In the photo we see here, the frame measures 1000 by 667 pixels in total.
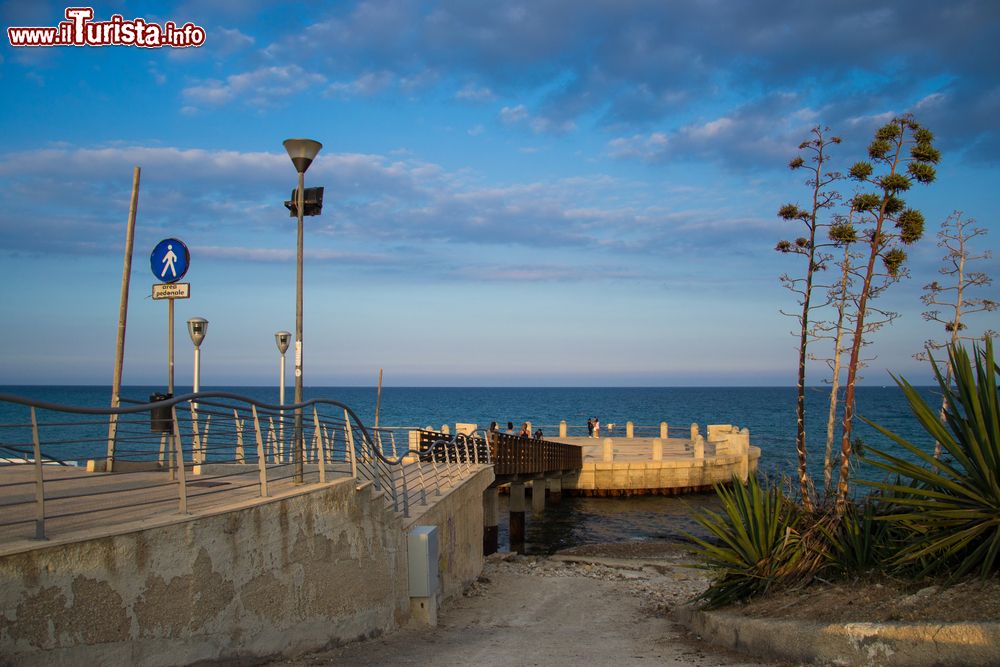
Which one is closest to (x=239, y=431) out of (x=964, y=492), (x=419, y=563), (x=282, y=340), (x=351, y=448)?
(x=351, y=448)

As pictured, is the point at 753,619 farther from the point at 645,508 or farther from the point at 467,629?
the point at 645,508

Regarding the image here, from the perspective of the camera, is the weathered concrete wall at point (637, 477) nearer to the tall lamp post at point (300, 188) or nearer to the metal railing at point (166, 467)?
the metal railing at point (166, 467)

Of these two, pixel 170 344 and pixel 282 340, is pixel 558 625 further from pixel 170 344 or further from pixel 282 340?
pixel 282 340

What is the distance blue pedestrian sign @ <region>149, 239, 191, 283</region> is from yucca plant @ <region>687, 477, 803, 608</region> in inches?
279

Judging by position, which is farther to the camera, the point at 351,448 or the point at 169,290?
the point at 169,290

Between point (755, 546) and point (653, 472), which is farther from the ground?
point (755, 546)

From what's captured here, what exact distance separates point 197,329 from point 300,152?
11.6ft

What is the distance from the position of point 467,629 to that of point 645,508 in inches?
909

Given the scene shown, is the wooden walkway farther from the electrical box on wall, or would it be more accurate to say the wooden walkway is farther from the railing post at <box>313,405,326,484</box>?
the electrical box on wall

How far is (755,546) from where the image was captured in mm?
9789

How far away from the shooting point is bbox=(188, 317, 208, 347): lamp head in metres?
12.4

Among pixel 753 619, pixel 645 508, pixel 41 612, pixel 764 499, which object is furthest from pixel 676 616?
pixel 645 508

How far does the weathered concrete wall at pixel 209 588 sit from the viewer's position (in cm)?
527

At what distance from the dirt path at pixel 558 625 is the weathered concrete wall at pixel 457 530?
13.5 inches
